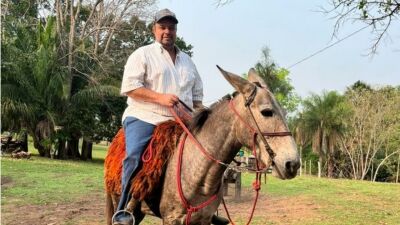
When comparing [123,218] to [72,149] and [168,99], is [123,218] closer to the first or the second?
[168,99]

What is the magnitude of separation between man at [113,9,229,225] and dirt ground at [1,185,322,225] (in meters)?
4.62

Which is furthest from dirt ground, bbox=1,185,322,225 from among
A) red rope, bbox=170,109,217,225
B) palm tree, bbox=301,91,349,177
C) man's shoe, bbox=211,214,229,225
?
palm tree, bbox=301,91,349,177

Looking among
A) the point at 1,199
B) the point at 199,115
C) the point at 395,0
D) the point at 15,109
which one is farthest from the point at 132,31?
the point at 199,115

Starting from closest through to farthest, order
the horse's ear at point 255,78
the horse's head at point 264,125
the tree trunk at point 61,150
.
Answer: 1. the horse's head at point 264,125
2. the horse's ear at point 255,78
3. the tree trunk at point 61,150

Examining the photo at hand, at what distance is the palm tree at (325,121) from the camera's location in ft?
113

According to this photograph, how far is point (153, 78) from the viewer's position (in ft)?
13.3

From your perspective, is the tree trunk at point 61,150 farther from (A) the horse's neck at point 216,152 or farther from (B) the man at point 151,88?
(A) the horse's neck at point 216,152

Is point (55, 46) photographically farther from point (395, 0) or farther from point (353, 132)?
point (353, 132)

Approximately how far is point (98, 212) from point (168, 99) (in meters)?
6.21

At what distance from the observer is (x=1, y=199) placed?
10031 mm

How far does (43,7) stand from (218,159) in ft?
98.0

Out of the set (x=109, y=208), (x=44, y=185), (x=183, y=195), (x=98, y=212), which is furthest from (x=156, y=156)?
(x=44, y=185)

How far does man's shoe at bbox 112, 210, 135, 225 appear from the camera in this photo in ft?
12.5

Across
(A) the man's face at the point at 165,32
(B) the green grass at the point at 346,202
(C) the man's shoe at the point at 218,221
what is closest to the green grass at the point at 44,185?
(B) the green grass at the point at 346,202
